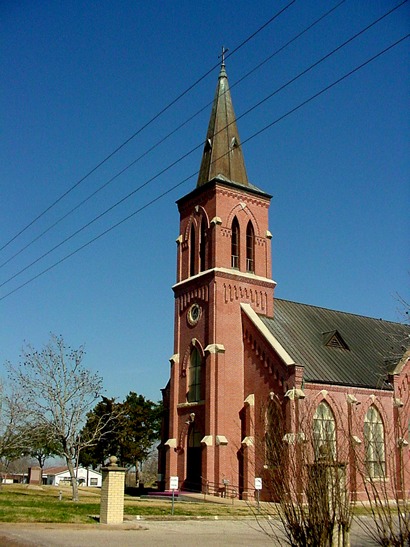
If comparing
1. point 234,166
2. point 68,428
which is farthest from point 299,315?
point 68,428

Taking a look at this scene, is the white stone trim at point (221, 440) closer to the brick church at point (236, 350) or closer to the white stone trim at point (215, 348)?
the brick church at point (236, 350)

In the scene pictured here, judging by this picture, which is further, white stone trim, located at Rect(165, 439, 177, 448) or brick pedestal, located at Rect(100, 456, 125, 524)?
white stone trim, located at Rect(165, 439, 177, 448)

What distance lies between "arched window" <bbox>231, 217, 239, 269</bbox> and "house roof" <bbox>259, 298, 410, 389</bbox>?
377 cm

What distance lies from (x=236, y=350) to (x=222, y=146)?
1364 centimetres

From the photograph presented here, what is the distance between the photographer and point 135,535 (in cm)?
1811

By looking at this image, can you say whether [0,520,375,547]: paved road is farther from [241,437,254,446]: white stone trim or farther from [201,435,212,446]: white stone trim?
[201,435,212,446]: white stone trim

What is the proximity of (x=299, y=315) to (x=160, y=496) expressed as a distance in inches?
571

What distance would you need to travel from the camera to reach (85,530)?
1886 cm

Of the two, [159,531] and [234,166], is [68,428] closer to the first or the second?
[159,531]

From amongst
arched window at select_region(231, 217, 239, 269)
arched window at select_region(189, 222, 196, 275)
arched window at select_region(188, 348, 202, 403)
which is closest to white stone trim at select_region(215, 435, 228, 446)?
arched window at select_region(188, 348, 202, 403)

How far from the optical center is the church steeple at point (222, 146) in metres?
41.9

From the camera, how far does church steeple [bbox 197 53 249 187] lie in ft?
137

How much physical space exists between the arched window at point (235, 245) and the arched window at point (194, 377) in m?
5.79

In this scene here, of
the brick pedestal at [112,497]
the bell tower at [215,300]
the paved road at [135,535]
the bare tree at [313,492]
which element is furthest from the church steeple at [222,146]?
the bare tree at [313,492]
